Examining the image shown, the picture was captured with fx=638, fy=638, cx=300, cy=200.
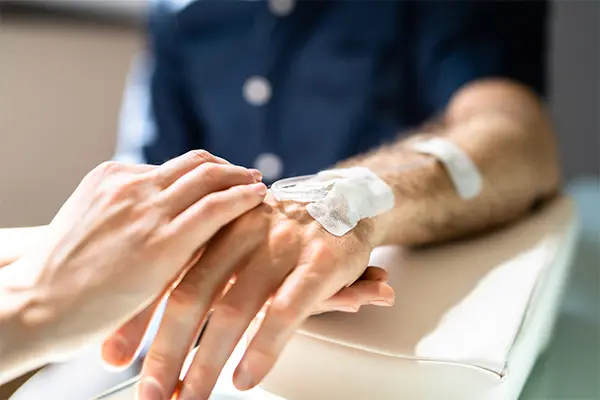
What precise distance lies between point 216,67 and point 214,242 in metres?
0.66

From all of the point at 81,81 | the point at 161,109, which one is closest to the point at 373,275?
the point at 161,109

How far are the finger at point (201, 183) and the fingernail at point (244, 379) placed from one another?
10cm

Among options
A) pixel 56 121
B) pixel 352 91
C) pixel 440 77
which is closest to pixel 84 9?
pixel 56 121

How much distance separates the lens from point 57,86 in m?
0.99

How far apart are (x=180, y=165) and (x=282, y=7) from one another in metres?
0.59

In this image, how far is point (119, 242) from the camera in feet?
1.17

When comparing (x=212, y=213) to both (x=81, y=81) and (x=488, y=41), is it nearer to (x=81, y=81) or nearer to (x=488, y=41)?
(x=488, y=41)

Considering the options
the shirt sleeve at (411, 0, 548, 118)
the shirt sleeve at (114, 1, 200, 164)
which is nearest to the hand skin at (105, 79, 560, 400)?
the shirt sleeve at (411, 0, 548, 118)

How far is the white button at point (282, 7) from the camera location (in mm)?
928

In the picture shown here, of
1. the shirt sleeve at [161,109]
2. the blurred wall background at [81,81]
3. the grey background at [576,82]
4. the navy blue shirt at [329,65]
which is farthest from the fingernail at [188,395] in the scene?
the grey background at [576,82]

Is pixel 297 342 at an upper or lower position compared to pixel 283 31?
lower

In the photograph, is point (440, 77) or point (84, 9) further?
point (84, 9)

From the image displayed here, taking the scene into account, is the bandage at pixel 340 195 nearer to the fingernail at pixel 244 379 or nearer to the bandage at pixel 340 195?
the bandage at pixel 340 195

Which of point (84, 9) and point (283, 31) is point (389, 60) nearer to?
point (283, 31)
